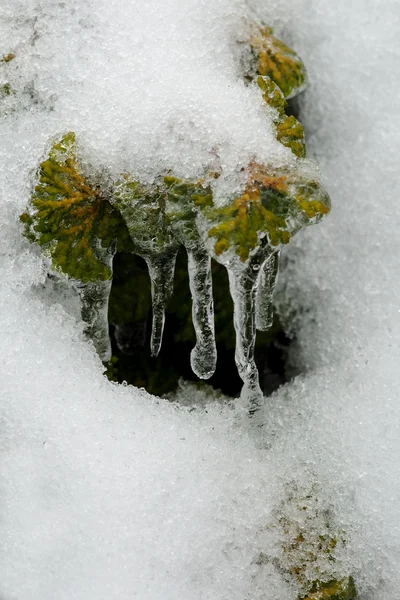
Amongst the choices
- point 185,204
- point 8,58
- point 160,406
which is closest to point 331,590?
point 160,406

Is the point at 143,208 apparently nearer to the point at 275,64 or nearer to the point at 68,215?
the point at 68,215

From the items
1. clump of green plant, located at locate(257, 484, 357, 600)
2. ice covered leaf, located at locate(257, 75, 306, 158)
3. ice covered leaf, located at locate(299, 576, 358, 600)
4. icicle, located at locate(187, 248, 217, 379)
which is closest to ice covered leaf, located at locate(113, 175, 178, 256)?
icicle, located at locate(187, 248, 217, 379)

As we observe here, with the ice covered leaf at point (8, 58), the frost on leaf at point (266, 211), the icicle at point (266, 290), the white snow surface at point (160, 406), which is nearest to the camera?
the frost on leaf at point (266, 211)

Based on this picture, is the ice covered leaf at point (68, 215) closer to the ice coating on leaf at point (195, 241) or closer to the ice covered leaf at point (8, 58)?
the ice coating on leaf at point (195, 241)

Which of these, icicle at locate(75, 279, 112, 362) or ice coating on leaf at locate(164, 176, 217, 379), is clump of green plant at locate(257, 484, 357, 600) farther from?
icicle at locate(75, 279, 112, 362)

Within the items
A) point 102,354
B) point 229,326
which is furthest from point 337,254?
point 102,354

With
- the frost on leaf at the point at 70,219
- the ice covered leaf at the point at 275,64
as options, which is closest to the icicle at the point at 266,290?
the frost on leaf at the point at 70,219

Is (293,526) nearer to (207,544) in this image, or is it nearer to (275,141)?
(207,544)
